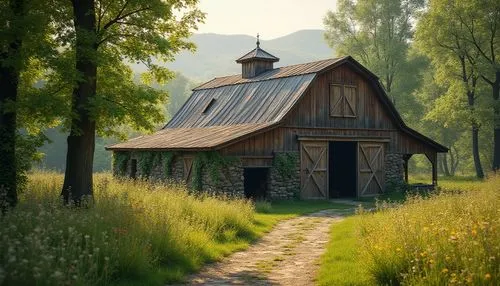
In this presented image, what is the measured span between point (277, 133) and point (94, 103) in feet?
39.5

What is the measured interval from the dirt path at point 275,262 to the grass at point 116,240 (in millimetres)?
388

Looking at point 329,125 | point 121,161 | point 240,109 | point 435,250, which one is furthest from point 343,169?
point 435,250

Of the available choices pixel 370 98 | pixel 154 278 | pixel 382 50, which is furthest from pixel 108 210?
pixel 382 50

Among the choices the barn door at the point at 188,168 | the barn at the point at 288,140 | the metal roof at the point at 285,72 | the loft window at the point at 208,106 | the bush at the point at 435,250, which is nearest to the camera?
the bush at the point at 435,250

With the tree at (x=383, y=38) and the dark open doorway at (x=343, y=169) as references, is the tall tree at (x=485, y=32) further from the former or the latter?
the dark open doorway at (x=343, y=169)

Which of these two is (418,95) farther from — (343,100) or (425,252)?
(425,252)

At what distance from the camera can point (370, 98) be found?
1099 inches

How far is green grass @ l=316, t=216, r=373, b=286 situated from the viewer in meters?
8.84

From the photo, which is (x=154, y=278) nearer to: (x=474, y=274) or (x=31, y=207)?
(x=31, y=207)

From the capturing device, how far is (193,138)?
25141 mm

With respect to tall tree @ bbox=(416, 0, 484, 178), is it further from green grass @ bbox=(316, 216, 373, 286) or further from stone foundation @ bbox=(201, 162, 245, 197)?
green grass @ bbox=(316, 216, 373, 286)

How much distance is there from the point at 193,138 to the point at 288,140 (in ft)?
15.2

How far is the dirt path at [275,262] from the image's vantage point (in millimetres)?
9367

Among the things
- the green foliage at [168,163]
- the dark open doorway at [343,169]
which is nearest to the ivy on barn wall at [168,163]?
the green foliage at [168,163]
